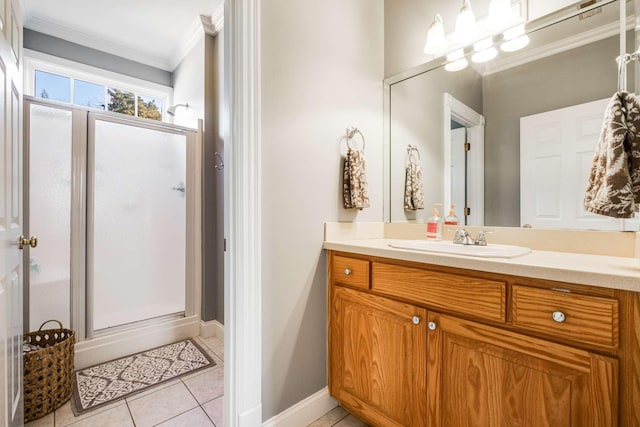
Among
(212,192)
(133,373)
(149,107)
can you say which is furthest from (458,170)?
(149,107)

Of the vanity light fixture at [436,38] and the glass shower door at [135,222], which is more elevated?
the vanity light fixture at [436,38]

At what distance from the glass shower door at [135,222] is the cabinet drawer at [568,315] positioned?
2.32 meters

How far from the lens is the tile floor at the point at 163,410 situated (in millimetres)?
1427

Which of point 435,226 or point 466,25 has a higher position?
point 466,25

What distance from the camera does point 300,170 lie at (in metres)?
1.41

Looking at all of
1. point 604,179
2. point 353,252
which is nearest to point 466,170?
point 604,179

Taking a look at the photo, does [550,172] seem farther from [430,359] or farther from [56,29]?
[56,29]

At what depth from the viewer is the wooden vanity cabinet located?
2.46 ft

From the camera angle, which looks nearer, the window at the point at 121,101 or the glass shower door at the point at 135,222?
the glass shower door at the point at 135,222

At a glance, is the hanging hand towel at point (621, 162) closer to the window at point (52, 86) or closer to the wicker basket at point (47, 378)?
the wicker basket at point (47, 378)

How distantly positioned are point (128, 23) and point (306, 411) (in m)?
3.40

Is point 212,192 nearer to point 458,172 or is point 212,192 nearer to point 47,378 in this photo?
point 47,378

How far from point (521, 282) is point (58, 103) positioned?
264 centimetres

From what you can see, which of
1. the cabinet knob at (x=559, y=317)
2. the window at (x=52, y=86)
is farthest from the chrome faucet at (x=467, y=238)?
the window at (x=52, y=86)
